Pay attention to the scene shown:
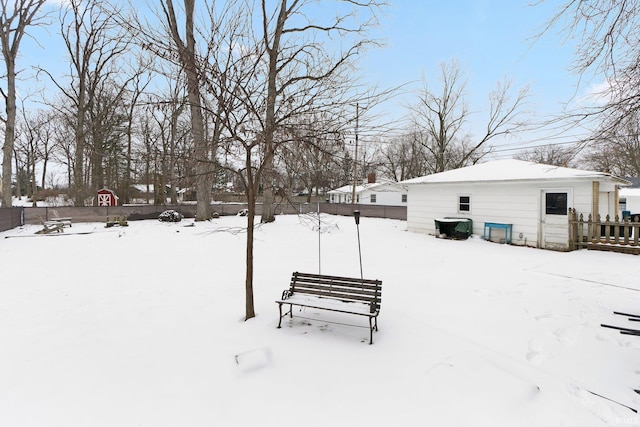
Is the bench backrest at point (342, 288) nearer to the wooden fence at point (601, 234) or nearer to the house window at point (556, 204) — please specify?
the wooden fence at point (601, 234)

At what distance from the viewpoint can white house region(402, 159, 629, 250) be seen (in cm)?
1104

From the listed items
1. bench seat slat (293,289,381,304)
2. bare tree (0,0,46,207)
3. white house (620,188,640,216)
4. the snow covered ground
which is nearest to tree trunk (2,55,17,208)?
bare tree (0,0,46,207)

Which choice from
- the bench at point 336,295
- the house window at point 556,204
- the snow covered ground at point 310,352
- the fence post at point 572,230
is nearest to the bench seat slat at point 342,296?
the bench at point 336,295

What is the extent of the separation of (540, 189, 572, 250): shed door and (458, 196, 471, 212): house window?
280 cm

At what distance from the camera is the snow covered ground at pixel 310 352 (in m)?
2.84

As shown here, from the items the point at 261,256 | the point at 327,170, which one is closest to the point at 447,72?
the point at 261,256

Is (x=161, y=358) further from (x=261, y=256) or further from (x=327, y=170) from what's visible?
(x=261, y=256)

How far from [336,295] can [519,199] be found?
10.7 m

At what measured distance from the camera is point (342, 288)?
4781 millimetres

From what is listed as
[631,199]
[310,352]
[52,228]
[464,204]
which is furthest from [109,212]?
[631,199]

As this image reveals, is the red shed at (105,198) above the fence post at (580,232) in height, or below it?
above

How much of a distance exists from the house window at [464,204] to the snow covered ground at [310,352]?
645 centimetres

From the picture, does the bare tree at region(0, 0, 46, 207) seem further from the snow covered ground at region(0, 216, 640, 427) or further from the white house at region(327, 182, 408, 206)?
the white house at region(327, 182, 408, 206)

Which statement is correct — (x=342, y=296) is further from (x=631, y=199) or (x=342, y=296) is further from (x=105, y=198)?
(x=631, y=199)
